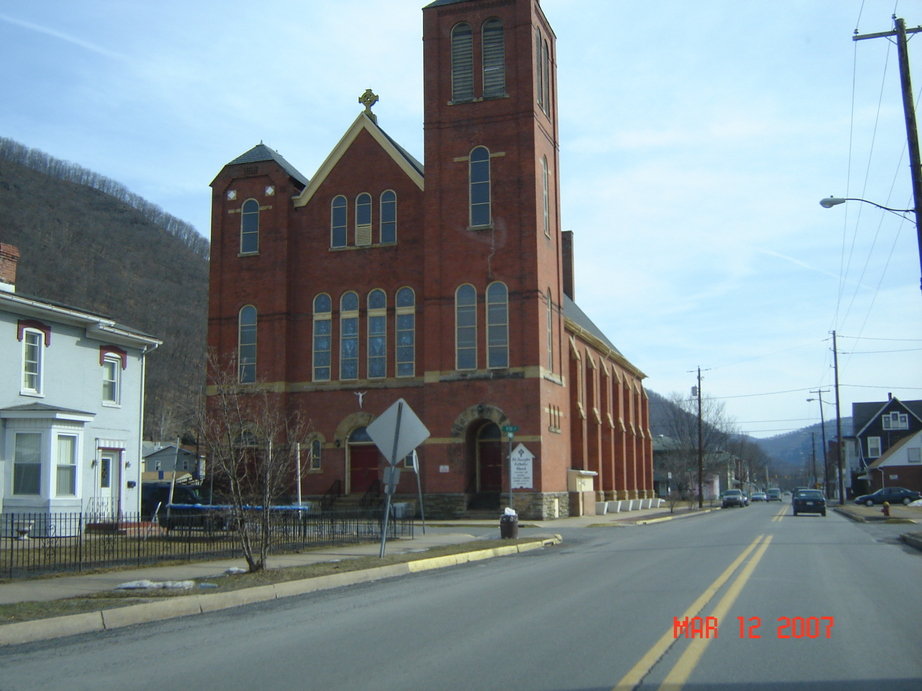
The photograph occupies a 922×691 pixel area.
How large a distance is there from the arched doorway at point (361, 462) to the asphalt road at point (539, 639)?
1046 inches

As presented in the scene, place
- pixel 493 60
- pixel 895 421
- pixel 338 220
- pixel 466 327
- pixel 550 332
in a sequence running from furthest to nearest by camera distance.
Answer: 1. pixel 895 421
2. pixel 338 220
3. pixel 493 60
4. pixel 550 332
5. pixel 466 327

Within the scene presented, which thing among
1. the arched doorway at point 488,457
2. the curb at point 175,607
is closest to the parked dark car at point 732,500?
the arched doorway at point 488,457

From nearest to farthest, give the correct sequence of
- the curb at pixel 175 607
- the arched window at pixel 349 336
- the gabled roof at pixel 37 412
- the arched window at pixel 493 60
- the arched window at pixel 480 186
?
the curb at pixel 175 607
the gabled roof at pixel 37 412
the arched window at pixel 480 186
the arched window at pixel 493 60
the arched window at pixel 349 336

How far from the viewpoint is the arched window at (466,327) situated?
3984 centimetres

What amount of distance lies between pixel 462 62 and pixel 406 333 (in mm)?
12689

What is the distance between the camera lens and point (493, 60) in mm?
41469

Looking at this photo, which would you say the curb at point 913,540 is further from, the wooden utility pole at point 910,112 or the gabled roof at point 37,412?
the gabled roof at point 37,412

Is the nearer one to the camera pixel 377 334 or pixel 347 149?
pixel 377 334

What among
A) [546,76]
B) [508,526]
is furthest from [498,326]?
[508,526]

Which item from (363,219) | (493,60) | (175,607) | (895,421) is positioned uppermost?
(493,60)

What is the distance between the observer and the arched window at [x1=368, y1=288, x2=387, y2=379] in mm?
42625

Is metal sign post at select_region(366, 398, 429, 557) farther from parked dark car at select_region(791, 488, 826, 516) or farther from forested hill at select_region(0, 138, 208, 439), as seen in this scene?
forested hill at select_region(0, 138, 208, 439)

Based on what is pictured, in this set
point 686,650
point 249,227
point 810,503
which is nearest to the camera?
point 686,650

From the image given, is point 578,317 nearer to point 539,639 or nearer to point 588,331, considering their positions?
point 588,331
